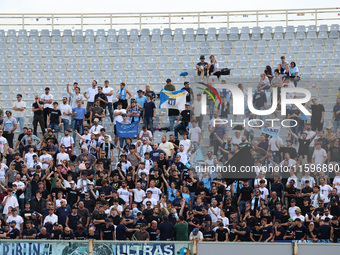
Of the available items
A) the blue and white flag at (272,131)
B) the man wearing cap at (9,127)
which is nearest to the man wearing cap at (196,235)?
the blue and white flag at (272,131)

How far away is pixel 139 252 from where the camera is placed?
17.3 metres

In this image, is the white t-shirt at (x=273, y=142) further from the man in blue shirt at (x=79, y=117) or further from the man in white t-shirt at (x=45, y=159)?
the man in white t-shirt at (x=45, y=159)

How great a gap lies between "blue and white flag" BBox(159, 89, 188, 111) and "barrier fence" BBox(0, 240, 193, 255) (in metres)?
6.95

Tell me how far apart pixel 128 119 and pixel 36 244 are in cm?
644

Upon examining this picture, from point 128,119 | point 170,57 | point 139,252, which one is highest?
point 170,57

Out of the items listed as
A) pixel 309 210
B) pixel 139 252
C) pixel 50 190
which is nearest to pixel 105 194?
pixel 50 190

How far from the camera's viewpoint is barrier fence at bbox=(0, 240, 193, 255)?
17188 millimetres

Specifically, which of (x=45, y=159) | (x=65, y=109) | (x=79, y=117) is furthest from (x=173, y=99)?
(x=45, y=159)

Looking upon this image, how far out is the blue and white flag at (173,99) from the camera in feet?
78.0

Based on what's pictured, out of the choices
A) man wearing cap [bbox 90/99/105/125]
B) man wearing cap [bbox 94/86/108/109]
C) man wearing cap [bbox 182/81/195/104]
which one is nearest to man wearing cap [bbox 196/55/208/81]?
man wearing cap [bbox 182/81/195/104]

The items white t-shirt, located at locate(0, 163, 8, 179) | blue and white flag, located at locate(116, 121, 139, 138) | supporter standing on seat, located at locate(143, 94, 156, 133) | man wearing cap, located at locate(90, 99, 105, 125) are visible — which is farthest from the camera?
supporter standing on seat, located at locate(143, 94, 156, 133)

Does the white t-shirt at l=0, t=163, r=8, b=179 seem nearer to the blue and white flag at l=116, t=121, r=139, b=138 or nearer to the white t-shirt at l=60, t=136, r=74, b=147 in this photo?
the white t-shirt at l=60, t=136, r=74, b=147

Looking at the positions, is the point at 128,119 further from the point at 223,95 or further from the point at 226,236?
the point at 226,236

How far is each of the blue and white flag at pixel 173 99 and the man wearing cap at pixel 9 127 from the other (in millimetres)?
4013
